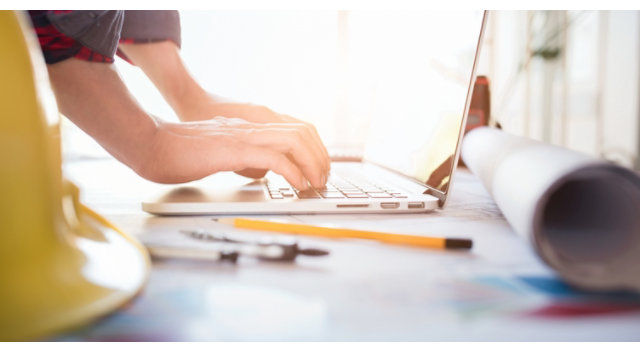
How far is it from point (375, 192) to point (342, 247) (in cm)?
20

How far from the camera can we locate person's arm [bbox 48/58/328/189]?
53 cm

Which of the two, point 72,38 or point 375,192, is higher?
point 72,38

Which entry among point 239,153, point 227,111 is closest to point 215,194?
point 239,153

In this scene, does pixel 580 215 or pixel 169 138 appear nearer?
pixel 580 215

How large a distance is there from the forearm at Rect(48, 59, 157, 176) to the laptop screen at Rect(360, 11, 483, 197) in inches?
13.8

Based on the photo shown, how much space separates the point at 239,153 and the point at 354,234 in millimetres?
197

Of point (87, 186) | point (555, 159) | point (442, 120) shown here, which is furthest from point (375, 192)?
point (87, 186)

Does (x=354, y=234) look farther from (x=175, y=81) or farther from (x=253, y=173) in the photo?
(x=175, y=81)

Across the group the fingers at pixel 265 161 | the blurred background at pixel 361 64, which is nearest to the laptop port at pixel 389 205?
the fingers at pixel 265 161

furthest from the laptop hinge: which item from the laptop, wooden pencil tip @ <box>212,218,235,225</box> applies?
wooden pencil tip @ <box>212,218,235,225</box>

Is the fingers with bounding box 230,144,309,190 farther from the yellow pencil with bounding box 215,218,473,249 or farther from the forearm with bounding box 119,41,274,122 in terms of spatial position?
the forearm with bounding box 119,41,274,122

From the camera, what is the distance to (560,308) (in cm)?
26

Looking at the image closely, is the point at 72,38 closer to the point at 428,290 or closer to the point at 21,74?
the point at 21,74

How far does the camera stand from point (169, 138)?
0.56 metres
